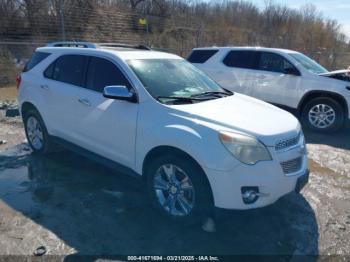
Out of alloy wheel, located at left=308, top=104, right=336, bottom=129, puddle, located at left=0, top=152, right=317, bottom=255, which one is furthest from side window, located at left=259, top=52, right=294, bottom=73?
puddle, located at left=0, top=152, right=317, bottom=255

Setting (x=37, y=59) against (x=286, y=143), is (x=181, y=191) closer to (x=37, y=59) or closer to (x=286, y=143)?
(x=286, y=143)

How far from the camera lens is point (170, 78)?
423 cm

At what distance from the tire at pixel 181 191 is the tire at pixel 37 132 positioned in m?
2.42

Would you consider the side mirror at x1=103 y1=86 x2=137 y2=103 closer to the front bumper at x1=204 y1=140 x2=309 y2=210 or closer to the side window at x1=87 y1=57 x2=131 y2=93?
the side window at x1=87 y1=57 x2=131 y2=93

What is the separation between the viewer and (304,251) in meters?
3.24

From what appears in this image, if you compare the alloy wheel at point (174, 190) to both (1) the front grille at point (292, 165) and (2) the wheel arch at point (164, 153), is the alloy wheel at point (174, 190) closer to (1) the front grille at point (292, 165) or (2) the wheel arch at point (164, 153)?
(2) the wheel arch at point (164, 153)

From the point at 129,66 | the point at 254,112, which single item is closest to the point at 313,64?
the point at 254,112

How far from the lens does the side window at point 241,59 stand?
841cm

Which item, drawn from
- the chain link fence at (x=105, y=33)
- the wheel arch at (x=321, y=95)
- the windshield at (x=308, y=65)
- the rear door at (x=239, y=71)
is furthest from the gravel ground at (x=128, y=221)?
the chain link fence at (x=105, y=33)

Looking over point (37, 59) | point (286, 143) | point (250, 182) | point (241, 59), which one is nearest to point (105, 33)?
point (241, 59)

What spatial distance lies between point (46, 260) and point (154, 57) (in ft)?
8.86

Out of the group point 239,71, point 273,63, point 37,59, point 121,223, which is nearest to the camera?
point 121,223

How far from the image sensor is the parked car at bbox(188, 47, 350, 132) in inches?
287

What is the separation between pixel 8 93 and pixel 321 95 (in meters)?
10.3
